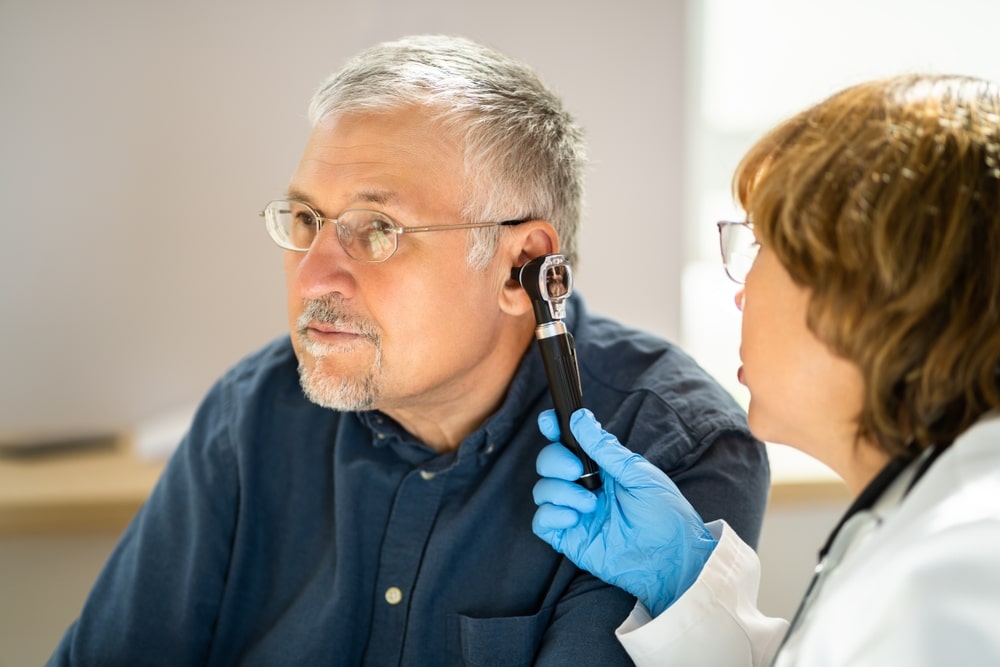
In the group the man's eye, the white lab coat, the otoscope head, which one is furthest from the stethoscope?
the man's eye

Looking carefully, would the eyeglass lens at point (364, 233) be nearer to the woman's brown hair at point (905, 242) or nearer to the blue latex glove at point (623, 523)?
the blue latex glove at point (623, 523)

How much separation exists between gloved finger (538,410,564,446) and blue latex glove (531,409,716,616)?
3 cm

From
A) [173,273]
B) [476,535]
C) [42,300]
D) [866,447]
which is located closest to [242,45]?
[173,273]

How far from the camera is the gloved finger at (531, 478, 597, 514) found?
1312 millimetres

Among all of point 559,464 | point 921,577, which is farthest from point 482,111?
point 921,577

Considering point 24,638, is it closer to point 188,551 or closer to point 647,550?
point 188,551

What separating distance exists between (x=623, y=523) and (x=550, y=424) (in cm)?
17

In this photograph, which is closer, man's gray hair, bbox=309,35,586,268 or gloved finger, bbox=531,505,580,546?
gloved finger, bbox=531,505,580,546

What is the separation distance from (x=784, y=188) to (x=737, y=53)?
1.74m

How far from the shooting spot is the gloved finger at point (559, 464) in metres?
1.32

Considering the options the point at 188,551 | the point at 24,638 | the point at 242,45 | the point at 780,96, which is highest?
the point at 242,45

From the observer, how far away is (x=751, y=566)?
4.22 feet

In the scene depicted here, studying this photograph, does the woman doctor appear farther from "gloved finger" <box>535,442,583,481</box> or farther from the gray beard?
the gray beard

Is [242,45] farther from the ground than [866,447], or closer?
farther from the ground
